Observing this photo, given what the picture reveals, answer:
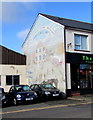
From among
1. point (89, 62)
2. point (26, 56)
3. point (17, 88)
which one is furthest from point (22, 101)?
point (26, 56)

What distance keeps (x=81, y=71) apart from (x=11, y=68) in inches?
348

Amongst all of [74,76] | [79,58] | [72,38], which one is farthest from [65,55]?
[74,76]

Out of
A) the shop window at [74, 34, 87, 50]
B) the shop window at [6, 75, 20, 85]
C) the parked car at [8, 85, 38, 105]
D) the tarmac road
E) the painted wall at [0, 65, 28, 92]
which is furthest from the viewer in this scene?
the shop window at [6, 75, 20, 85]

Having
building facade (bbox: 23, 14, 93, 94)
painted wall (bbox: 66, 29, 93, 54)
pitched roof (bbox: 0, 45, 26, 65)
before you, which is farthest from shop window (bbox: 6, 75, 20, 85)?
painted wall (bbox: 66, 29, 93, 54)

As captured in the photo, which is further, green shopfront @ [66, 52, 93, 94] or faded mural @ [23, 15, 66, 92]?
faded mural @ [23, 15, 66, 92]

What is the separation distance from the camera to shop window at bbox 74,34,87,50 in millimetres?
20109

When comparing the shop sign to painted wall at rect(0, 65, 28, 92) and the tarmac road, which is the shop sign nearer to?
the tarmac road

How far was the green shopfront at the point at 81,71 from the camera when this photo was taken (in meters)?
19.3

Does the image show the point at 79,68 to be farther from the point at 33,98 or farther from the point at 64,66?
the point at 33,98

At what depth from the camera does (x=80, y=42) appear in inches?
798

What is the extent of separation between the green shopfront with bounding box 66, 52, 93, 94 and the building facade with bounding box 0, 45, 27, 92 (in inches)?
284

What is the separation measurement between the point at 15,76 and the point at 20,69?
1091 millimetres

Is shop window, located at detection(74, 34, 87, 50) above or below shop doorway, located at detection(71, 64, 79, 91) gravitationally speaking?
above

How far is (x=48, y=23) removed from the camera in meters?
21.6
